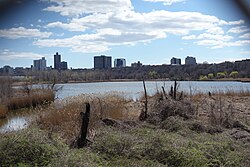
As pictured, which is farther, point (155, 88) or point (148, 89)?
point (148, 89)

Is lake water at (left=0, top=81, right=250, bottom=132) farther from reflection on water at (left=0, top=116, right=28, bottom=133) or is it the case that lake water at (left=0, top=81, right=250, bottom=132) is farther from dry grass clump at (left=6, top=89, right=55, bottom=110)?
dry grass clump at (left=6, top=89, right=55, bottom=110)

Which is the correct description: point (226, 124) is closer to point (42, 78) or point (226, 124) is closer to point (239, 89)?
point (239, 89)

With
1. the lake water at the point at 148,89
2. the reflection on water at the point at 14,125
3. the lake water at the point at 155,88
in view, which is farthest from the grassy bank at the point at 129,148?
the lake water at the point at 155,88

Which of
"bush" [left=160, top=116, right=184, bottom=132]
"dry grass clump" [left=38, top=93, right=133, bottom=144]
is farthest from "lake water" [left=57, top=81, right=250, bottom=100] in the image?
"bush" [left=160, top=116, right=184, bottom=132]

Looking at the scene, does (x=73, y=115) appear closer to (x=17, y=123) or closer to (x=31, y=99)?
(x=17, y=123)

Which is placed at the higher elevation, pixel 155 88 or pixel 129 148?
pixel 155 88

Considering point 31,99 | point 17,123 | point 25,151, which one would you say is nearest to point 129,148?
point 25,151

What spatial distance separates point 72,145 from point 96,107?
325 cm

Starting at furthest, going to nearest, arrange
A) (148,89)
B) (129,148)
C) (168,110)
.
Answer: (148,89) → (168,110) → (129,148)

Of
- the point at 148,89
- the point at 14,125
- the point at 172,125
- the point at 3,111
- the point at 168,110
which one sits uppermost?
the point at 148,89

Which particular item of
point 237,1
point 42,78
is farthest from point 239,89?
point 237,1

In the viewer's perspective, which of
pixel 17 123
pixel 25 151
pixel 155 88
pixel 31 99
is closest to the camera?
pixel 25 151

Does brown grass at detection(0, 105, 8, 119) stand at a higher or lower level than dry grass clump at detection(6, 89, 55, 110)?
lower

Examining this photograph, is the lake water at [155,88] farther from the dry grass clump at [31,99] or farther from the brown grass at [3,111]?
the brown grass at [3,111]
